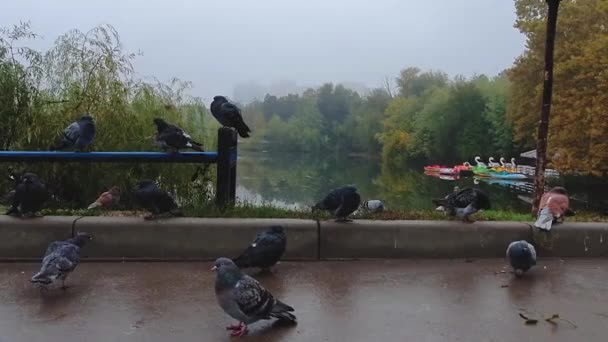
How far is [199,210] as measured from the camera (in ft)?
20.8

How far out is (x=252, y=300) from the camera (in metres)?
3.97

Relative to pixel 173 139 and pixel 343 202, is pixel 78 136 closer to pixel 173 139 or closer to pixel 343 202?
pixel 173 139

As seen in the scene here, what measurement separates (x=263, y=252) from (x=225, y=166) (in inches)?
56.8

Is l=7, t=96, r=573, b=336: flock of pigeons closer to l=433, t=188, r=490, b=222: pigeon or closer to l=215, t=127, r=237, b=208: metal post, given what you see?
l=433, t=188, r=490, b=222: pigeon

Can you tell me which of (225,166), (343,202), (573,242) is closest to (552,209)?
(573,242)

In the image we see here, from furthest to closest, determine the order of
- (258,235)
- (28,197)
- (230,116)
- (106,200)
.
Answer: (106,200) → (230,116) → (28,197) → (258,235)

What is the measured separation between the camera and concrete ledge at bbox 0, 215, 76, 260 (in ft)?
18.6

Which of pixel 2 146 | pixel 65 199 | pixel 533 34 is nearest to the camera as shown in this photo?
pixel 65 199

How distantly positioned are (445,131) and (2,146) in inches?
2193

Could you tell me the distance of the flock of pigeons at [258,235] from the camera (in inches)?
159

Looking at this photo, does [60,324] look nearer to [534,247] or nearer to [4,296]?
[4,296]

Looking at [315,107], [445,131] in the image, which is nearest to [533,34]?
[445,131]

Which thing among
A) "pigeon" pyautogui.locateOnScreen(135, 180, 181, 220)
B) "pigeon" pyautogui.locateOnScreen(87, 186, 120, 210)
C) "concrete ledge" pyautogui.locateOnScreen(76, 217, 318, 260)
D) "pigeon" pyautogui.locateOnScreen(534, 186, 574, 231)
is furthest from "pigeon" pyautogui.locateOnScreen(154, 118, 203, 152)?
"pigeon" pyautogui.locateOnScreen(534, 186, 574, 231)

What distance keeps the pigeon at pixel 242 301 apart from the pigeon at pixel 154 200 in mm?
2010
